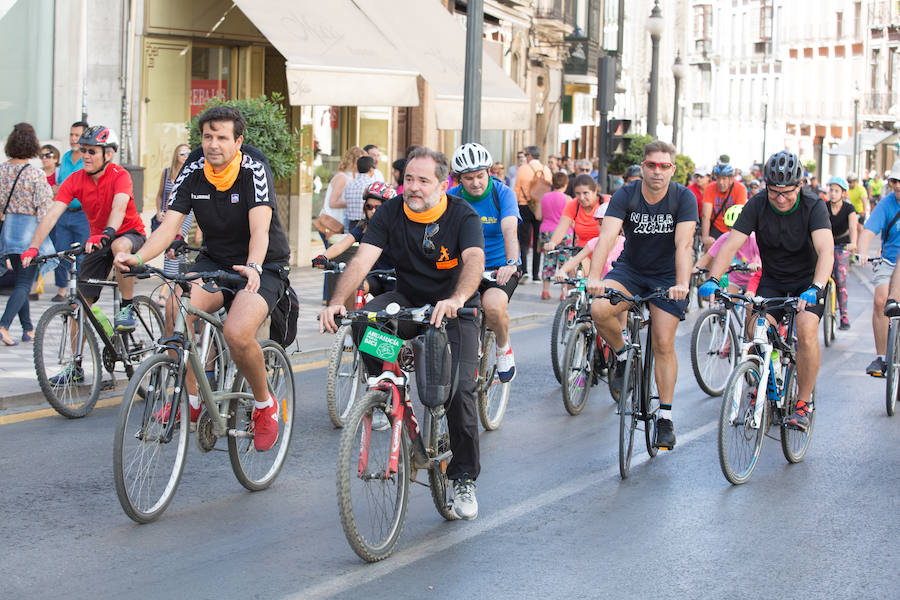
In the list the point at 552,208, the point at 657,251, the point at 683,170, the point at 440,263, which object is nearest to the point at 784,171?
the point at 657,251

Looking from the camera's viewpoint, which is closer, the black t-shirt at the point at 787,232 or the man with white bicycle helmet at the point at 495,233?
the black t-shirt at the point at 787,232

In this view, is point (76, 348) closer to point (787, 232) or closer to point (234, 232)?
point (234, 232)

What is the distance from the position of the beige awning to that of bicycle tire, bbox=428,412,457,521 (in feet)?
33.6

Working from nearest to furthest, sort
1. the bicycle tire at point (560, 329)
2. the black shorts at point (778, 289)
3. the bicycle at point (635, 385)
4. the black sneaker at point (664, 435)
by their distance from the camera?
the bicycle at point (635, 385)
the black sneaker at point (664, 435)
the black shorts at point (778, 289)
the bicycle tire at point (560, 329)

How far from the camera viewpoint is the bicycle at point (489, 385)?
894cm

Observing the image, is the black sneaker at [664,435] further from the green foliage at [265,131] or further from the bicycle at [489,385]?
the green foliage at [265,131]

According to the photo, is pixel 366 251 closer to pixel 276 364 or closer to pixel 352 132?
pixel 276 364

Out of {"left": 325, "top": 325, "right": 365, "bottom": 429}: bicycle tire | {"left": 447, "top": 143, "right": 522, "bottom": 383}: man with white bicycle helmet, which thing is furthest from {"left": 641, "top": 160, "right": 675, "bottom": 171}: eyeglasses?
{"left": 325, "top": 325, "right": 365, "bottom": 429}: bicycle tire

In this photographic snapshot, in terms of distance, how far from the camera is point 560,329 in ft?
34.6

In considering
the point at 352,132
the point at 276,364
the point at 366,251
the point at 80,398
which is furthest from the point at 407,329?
the point at 352,132

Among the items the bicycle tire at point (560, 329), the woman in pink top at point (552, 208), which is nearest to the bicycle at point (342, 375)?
the bicycle tire at point (560, 329)

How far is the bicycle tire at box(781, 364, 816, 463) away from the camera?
8.08 m

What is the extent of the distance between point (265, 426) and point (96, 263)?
2.65 meters

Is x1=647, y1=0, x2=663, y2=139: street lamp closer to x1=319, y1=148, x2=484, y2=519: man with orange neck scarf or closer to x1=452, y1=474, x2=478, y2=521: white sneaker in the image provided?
x1=319, y1=148, x2=484, y2=519: man with orange neck scarf
